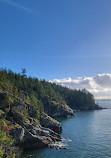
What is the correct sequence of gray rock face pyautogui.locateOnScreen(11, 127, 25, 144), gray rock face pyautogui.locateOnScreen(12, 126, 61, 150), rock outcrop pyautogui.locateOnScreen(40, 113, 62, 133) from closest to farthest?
gray rock face pyautogui.locateOnScreen(11, 127, 25, 144), gray rock face pyautogui.locateOnScreen(12, 126, 61, 150), rock outcrop pyautogui.locateOnScreen(40, 113, 62, 133)

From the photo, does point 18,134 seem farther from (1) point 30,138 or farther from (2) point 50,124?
(2) point 50,124

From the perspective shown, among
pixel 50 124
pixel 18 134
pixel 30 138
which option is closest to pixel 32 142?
pixel 30 138

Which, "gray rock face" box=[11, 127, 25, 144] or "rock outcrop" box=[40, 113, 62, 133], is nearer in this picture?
"gray rock face" box=[11, 127, 25, 144]

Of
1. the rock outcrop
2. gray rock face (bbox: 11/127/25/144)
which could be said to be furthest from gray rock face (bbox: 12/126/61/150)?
the rock outcrop

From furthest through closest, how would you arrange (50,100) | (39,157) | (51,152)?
1. (50,100)
2. (51,152)
3. (39,157)

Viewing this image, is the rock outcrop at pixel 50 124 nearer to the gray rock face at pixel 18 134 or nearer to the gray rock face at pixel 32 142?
the gray rock face at pixel 32 142

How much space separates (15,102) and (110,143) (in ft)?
144

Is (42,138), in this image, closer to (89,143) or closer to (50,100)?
(89,143)

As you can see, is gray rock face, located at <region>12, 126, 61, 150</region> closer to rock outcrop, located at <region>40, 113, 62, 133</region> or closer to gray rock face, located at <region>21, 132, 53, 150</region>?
gray rock face, located at <region>21, 132, 53, 150</region>

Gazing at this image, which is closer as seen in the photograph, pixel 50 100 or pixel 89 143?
pixel 89 143

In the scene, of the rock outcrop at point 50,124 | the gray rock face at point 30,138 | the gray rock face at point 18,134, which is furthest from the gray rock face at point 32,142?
the rock outcrop at point 50,124

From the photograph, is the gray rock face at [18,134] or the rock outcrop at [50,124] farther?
the rock outcrop at [50,124]

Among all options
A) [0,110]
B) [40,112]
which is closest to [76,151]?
[0,110]

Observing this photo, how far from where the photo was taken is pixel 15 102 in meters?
57.0
